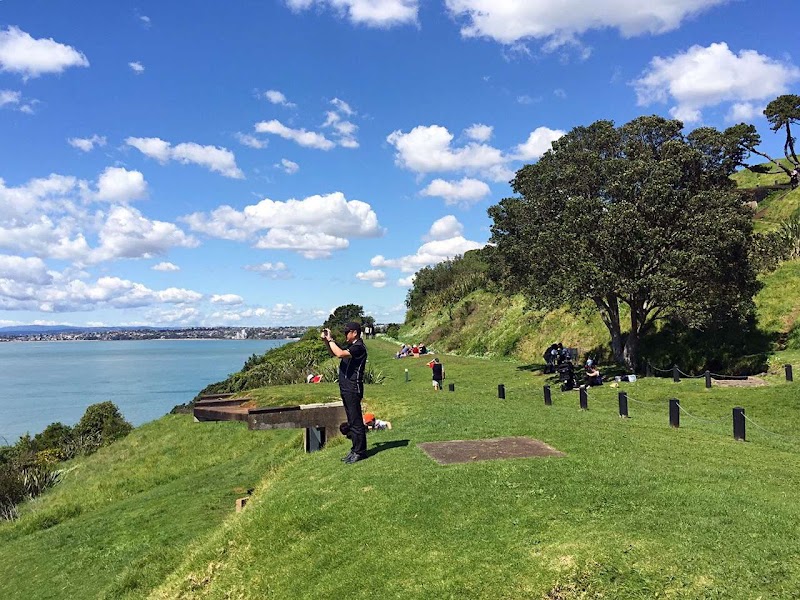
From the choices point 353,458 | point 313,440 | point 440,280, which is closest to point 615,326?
point 313,440

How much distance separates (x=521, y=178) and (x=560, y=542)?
1298 inches

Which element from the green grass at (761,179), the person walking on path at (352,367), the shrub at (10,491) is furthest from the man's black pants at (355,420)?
the green grass at (761,179)

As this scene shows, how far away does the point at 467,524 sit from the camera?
6762 mm

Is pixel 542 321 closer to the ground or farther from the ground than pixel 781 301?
closer to the ground

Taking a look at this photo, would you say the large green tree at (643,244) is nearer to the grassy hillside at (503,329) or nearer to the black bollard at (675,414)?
the grassy hillside at (503,329)

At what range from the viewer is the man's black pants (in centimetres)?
981

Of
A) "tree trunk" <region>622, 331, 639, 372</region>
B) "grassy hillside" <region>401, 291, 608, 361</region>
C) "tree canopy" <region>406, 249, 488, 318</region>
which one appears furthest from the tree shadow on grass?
"tree canopy" <region>406, 249, 488, 318</region>

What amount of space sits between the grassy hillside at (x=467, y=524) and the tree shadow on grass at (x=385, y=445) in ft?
0.15

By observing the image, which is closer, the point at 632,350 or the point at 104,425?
the point at 632,350

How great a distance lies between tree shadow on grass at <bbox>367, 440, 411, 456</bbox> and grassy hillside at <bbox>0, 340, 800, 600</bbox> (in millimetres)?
46

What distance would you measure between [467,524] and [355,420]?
364 centimetres

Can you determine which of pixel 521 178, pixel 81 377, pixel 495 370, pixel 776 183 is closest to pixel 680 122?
pixel 521 178

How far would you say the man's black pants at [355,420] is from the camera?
9812 mm

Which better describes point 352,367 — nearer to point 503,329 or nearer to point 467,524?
point 467,524
